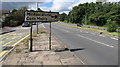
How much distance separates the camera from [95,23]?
7181cm

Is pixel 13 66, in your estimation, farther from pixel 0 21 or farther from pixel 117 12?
pixel 117 12

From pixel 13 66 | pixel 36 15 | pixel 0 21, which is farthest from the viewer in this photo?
pixel 0 21

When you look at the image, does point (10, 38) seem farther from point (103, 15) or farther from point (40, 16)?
point (103, 15)

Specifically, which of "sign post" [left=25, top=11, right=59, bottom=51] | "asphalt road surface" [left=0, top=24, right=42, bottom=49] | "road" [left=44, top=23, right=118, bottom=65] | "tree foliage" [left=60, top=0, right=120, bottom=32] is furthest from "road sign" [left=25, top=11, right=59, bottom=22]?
"tree foliage" [left=60, top=0, right=120, bottom=32]

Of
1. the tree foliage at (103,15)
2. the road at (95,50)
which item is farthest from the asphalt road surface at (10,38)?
the tree foliage at (103,15)

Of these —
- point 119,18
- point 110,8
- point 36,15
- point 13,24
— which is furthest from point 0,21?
point 110,8

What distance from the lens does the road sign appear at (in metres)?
9.59

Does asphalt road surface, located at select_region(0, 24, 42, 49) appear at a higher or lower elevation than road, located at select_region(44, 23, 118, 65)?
higher

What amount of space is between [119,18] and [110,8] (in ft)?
44.3

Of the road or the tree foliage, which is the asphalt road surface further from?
the tree foliage

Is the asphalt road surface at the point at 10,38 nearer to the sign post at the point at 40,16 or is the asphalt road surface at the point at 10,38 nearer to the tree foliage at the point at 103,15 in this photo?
the sign post at the point at 40,16

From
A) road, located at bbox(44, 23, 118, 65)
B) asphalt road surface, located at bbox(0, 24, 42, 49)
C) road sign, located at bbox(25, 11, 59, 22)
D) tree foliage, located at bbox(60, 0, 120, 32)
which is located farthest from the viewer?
tree foliage, located at bbox(60, 0, 120, 32)

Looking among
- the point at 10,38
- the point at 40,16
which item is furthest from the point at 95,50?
the point at 10,38

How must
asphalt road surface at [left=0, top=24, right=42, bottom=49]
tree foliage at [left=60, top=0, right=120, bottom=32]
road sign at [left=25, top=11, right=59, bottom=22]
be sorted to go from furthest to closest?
tree foliage at [left=60, top=0, right=120, bottom=32] < asphalt road surface at [left=0, top=24, right=42, bottom=49] < road sign at [left=25, top=11, right=59, bottom=22]
